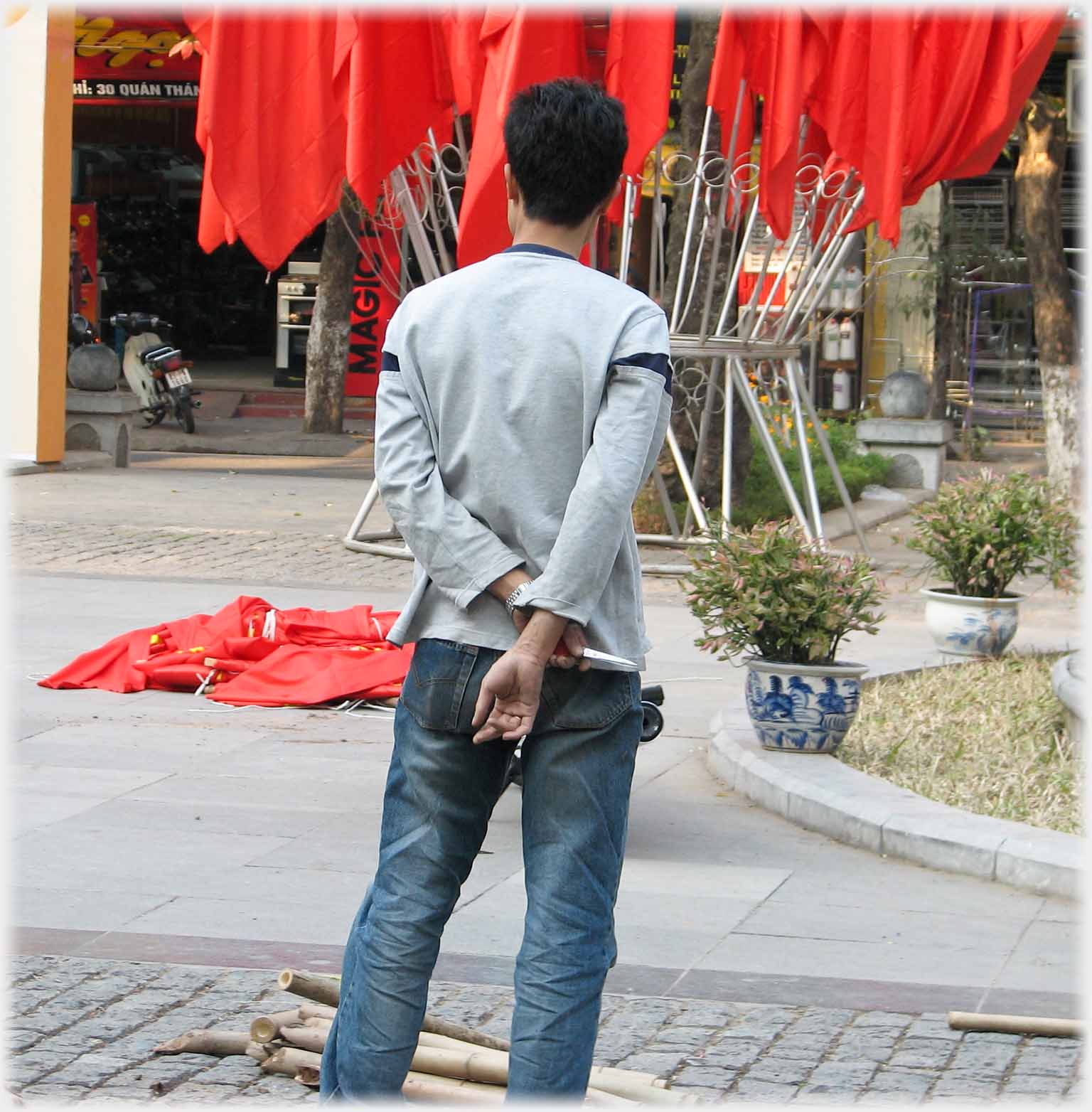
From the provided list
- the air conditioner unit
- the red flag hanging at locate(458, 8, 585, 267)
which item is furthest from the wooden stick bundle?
the air conditioner unit

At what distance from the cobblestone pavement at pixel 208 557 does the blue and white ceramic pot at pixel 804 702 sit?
4.11 metres

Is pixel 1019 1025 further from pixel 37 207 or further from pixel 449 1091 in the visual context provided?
pixel 37 207

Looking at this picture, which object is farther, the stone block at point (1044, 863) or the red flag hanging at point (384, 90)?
the red flag hanging at point (384, 90)

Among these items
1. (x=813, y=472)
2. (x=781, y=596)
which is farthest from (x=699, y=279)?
(x=781, y=596)

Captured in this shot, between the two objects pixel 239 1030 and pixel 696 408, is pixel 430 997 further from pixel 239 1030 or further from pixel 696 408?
pixel 696 408

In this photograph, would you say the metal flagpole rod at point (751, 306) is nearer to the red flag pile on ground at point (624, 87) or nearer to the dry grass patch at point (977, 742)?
the red flag pile on ground at point (624, 87)

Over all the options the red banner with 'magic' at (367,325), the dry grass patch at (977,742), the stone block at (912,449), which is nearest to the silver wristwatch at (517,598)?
the dry grass patch at (977,742)

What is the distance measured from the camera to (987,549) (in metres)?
8.49

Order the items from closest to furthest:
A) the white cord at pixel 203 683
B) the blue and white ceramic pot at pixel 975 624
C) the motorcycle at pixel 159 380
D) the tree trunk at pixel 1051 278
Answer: the white cord at pixel 203 683, the blue and white ceramic pot at pixel 975 624, the tree trunk at pixel 1051 278, the motorcycle at pixel 159 380

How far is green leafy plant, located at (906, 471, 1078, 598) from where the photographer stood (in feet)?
27.7

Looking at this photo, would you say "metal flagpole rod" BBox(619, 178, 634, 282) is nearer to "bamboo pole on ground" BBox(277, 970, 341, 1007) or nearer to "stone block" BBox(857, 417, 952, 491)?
"stone block" BBox(857, 417, 952, 491)

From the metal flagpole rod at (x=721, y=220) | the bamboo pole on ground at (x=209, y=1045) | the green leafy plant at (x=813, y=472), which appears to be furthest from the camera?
the green leafy plant at (x=813, y=472)

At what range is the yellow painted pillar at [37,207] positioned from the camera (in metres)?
15.5

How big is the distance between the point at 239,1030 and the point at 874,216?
7.47 m
